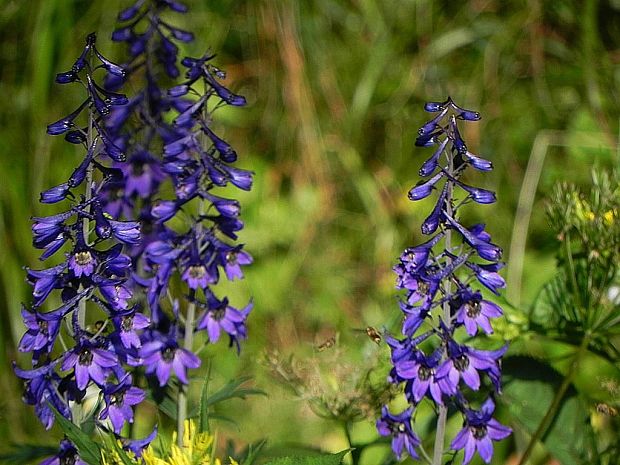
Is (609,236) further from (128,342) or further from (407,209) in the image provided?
(407,209)

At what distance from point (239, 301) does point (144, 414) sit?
63 cm

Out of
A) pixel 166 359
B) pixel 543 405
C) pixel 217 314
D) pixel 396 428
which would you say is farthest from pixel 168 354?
pixel 543 405

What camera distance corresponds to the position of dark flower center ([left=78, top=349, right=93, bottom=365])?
1.47 metres

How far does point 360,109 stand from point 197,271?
6.89 ft

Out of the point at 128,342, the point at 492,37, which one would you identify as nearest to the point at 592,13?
the point at 492,37

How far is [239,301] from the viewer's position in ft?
11.6

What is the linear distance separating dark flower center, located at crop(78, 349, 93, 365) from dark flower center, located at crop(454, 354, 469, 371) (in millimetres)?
683

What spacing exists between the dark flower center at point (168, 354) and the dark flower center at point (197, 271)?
Answer: 17 cm

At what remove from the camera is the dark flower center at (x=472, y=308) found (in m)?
1.51

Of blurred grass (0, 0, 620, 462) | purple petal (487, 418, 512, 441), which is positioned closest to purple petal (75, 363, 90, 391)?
purple petal (487, 418, 512, 441)

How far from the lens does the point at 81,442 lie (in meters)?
1.47

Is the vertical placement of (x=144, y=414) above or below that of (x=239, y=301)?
below

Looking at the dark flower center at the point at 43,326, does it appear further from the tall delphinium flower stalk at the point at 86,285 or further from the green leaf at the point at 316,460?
the green leaf at the point at 316,460

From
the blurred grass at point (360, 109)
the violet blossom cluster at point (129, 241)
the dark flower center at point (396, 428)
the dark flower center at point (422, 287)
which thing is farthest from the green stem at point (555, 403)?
the blurred grass at point (360, 109)
